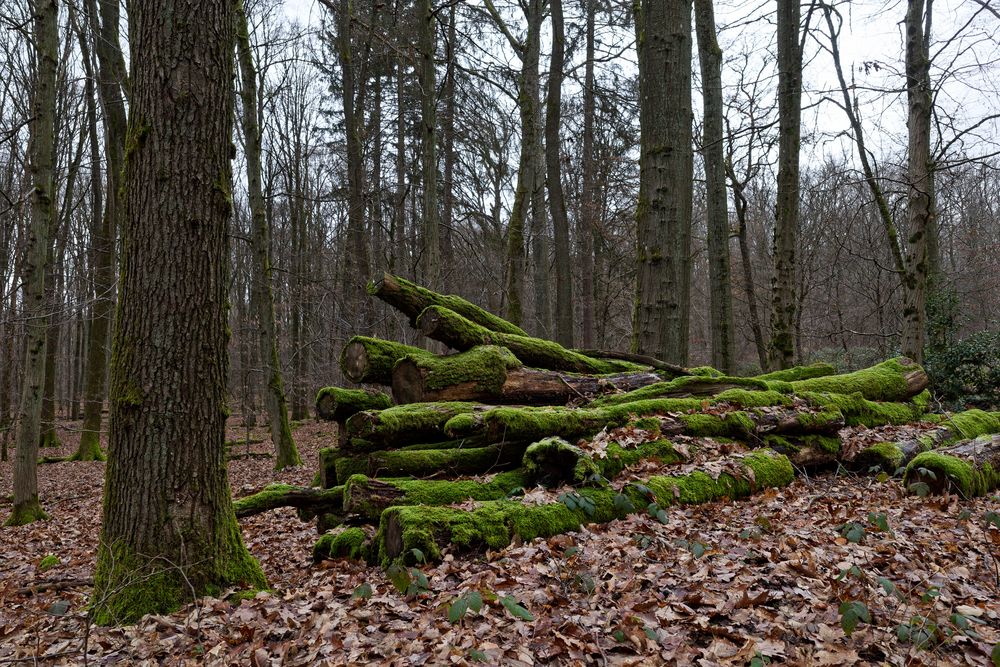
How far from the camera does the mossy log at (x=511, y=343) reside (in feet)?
21.4

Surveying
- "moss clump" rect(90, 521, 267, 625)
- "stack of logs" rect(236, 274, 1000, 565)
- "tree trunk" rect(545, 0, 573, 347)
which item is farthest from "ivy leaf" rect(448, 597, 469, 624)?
"tree trunk" rect(545, 0, 573, 347)

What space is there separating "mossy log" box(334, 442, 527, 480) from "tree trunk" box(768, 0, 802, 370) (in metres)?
7.44

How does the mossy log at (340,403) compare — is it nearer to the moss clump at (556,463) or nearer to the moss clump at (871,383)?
the moss clump at (556,463)

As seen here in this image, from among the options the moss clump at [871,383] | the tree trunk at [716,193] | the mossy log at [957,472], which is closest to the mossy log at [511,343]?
the moss clump at [871,383]

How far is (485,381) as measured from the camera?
641cm

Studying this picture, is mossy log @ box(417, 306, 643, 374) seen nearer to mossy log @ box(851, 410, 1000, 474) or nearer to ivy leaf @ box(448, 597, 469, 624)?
mossy log @ box(851, 410, 1000, 474)

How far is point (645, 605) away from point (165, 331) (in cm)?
353

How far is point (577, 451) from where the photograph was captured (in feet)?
17.1

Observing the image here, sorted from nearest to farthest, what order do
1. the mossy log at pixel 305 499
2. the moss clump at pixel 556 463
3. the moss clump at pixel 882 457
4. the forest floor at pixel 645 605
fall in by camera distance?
the forest floor at pixel 645 605 < the moss clump at pixel 556 463 < the mossy log at pixel 305 499 < the moss clump at pixel 882 457

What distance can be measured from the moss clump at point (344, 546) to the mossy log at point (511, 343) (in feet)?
7.60

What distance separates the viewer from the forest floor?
9.75 feet

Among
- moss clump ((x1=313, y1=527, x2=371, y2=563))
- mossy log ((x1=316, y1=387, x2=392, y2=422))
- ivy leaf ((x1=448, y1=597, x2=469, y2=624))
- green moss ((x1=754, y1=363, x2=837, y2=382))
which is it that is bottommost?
moss clump ((x1=313, y1=527, x2=371, y2=563))

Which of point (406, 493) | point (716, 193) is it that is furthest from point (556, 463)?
point (716, 193)

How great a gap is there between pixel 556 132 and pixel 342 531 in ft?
45.3
